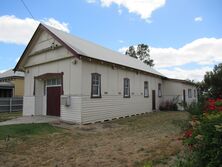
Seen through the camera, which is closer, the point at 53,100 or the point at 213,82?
the point at 53,100

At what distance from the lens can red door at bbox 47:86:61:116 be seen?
1462 cm

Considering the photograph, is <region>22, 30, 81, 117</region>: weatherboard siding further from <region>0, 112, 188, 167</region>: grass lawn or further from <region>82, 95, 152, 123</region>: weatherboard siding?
<region>0, 112, 188, 167</region>: grass lawn

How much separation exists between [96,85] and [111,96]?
65.5 inches

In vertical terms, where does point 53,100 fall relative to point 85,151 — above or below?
Answer: above

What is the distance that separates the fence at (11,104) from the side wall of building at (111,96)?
39.0ft

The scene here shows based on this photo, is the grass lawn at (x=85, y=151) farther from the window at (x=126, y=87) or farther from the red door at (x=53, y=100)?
the window at (x=126, y=87)

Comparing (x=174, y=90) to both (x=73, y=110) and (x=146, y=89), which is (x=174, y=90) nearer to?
(x=146, y=89)

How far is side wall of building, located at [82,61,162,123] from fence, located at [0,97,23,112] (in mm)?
11895

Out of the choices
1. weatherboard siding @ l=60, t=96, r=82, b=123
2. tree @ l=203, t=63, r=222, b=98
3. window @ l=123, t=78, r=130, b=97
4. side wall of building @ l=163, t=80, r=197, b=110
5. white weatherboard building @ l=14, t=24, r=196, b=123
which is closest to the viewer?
weatherboard siding @ l=60, t=96, r=82, b=123

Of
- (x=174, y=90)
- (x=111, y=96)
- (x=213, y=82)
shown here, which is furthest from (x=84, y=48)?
(x=174, y=90)

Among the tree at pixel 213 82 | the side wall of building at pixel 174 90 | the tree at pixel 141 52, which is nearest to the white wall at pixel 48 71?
the tree at pixel 213 82

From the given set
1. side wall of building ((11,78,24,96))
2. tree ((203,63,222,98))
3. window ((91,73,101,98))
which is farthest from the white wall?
tree ((203,63,222,98))

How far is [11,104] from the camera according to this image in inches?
837

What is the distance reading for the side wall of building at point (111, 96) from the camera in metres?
12.5
